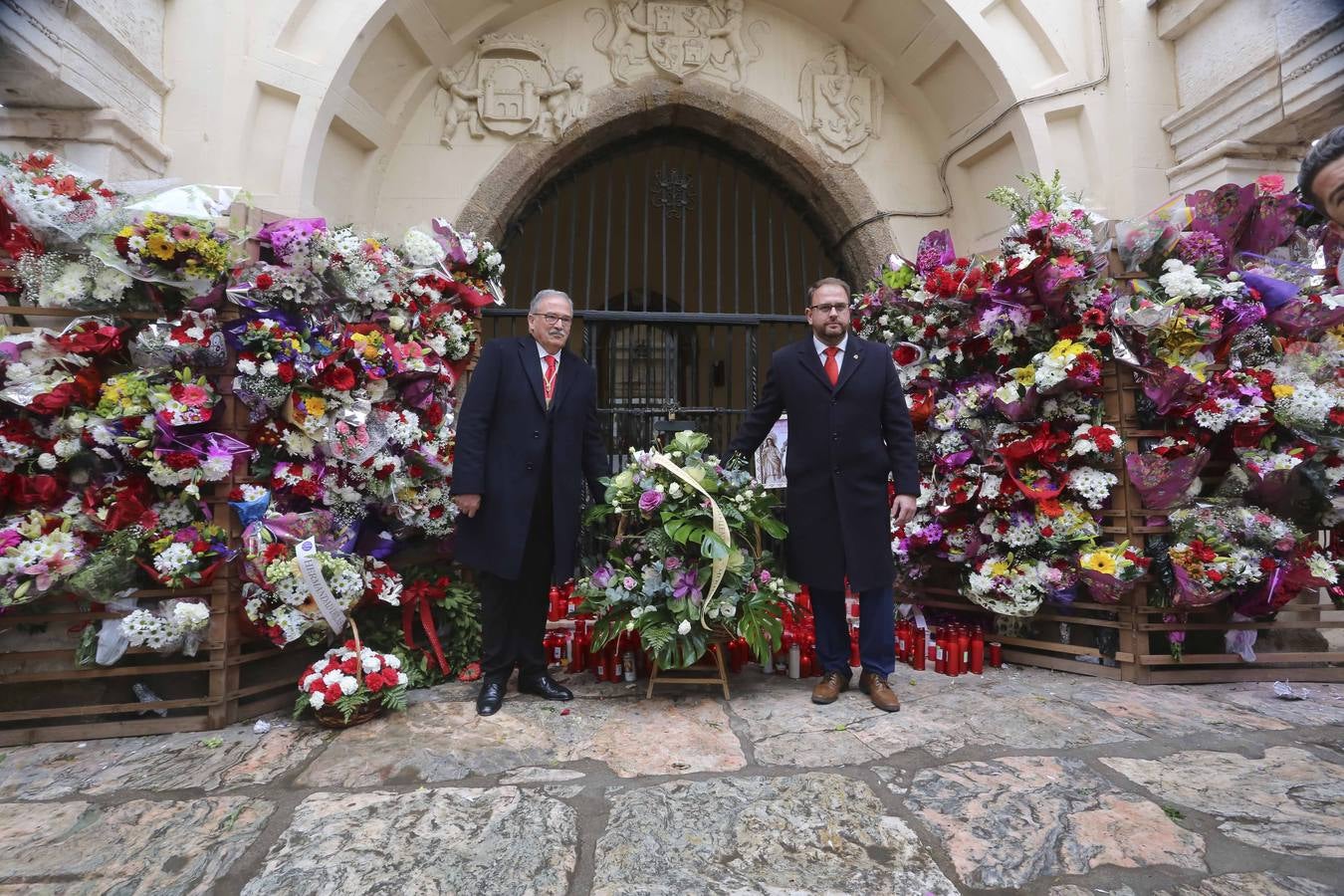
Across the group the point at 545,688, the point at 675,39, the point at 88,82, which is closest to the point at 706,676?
the point at 545,688

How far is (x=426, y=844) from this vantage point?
188 cm

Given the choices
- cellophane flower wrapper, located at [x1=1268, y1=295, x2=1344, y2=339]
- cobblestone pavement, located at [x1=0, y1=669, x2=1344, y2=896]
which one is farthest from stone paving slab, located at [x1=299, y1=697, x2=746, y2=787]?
cellophane flower wrapper, located at [x1=1268, y1=295, x2=1344, y2=339]

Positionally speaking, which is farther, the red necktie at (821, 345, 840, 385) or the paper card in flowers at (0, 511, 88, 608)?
the red necktie at (821, 345, 840, 385)

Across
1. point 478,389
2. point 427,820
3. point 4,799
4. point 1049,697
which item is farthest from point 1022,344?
point 4,799

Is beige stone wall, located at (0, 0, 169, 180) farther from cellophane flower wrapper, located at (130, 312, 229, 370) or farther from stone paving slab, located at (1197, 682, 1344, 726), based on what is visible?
stone paving slab, located at (1197, 682, 1344, 726)

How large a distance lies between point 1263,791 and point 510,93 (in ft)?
20.0

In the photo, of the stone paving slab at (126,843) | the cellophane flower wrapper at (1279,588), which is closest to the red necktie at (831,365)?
the cellophane flower wrapper at (1279,588)

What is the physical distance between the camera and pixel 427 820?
201cm

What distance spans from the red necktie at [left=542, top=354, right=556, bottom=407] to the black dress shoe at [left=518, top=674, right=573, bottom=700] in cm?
134

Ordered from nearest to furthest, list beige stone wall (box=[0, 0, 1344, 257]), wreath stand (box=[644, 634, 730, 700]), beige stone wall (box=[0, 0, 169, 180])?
wreath stand (box=[644, 634, 730, 700]), beige stone wall (box=[0, 0, 169, 180]), beige stone wall (box=[0, 0, 1344, 257])

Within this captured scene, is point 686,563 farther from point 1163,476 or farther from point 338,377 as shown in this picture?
point 1163,476

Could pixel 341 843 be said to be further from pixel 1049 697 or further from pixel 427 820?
pixel 1049 697

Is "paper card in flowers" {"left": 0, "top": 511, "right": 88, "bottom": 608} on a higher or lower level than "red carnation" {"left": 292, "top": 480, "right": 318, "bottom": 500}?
lower

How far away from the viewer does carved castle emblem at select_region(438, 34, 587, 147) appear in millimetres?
5277
